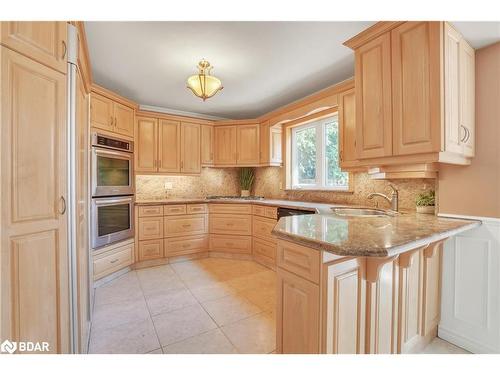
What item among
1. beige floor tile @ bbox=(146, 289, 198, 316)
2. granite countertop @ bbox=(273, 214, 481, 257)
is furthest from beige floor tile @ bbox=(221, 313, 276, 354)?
granite countertop @ bbox=(273, 214, 481, 257)

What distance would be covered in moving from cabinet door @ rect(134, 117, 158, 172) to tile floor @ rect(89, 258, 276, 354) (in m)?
1.51

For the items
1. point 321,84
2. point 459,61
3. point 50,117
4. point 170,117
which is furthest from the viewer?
point 170,117

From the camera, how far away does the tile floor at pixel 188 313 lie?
1.61 metres

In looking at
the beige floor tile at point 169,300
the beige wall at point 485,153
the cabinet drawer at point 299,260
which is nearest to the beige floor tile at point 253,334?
the beige floor tile at point 169,300

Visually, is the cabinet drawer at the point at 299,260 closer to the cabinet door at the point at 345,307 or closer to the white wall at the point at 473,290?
the cabinet door at the point at 345,307

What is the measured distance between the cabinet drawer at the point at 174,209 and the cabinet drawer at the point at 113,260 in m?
0.62

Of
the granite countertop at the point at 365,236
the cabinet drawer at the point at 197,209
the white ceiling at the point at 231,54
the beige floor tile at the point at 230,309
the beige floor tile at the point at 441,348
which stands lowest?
the beige floor tile at the point at 230,309

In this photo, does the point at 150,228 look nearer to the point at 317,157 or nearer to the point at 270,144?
the point at 270,144

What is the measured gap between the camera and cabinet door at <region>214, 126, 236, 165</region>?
155 inches

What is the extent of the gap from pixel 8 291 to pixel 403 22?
8.30 feet

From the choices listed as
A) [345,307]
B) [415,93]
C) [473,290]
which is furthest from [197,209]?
[473,290]

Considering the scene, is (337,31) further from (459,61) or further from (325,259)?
(325,259)
